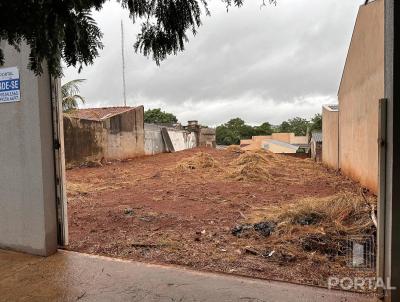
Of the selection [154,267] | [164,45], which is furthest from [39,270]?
[164,45]

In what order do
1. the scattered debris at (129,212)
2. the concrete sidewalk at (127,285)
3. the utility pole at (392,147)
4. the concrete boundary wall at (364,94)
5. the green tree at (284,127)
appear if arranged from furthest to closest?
1. the green tree at (284,127)
2. the concrete boundary wall at (364,94)
3. the scattered debris at (129,212)
4. the concrete sidewalk at (127,285)
5. the utility pole at (392,147)

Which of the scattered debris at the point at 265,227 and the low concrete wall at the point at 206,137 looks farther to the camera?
the low concrete wall at the point at 206,137

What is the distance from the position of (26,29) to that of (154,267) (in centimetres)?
232

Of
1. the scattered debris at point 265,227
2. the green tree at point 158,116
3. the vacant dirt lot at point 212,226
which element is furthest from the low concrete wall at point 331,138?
the green tree at point 158,116

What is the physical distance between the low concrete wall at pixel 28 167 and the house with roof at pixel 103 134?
9472 mm

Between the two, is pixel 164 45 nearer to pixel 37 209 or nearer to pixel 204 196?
pixel 37 209

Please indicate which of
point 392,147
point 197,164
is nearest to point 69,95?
point 197,164

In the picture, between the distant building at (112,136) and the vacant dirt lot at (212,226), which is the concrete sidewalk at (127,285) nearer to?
the vacant dirt lot at (212,226)

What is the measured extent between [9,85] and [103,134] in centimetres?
1184

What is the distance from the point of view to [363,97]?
7.88 m

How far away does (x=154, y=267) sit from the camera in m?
3.04

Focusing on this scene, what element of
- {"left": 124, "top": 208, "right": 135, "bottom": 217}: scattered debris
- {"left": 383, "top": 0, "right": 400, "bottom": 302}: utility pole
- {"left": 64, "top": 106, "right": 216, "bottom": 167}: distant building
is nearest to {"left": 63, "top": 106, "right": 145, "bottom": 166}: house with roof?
{"left": 64, "top": 106, "right": 216, "bottom": 167}: distant building

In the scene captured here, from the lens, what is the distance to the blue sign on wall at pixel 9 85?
3.26 metres

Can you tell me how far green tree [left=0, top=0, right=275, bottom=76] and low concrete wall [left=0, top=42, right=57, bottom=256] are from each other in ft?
5.74
